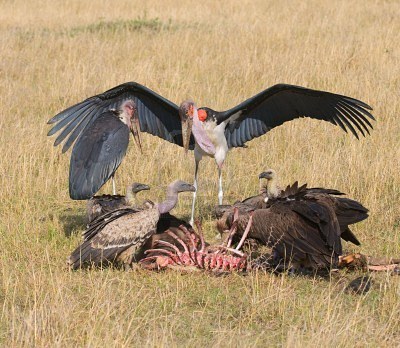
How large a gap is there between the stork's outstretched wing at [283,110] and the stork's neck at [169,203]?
1.27 meters

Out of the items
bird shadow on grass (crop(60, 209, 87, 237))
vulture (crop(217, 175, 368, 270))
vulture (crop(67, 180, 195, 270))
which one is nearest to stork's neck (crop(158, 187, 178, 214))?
vulture (crop(67, 180, 195, 270))

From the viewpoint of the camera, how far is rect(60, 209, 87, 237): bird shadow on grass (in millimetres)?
6781

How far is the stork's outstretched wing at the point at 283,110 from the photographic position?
706 centimetres

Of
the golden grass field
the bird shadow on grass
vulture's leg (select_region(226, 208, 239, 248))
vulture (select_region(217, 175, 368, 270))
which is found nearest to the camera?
the golden grass field

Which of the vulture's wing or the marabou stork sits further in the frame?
the marabou stork

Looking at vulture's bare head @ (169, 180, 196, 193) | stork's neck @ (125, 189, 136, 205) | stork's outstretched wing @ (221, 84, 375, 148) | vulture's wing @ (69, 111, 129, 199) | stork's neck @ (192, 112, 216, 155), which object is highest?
stork's outstretched wing @ (221, 84, 375, 148)

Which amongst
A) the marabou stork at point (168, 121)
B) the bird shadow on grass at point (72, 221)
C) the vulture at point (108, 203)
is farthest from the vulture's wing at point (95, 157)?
the bird shadow on grass at point (72, 221)

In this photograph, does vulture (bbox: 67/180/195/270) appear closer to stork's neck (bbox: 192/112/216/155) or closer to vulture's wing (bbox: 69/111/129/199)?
vulture's wing (bbox: 69/111/129/199)

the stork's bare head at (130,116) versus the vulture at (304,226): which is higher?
the stork's bare head at (130,116)

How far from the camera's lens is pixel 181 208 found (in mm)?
7652

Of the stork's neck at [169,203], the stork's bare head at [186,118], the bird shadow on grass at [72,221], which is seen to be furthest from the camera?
the stork's bare head at [186,118]

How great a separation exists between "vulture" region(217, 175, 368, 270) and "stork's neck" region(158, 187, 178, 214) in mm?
514

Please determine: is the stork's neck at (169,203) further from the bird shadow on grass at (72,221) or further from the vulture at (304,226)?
the bird shadow on grass at (72,221)

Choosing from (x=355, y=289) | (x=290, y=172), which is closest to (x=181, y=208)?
(x=290, y=172)
